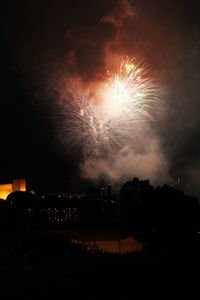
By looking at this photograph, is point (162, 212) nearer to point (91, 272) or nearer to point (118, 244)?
point (118, 244)

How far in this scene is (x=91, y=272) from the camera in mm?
11922

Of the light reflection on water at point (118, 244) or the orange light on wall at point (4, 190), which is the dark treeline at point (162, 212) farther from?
the orange light on wall at point (4, 190)

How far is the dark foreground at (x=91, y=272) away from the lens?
11.0 meters

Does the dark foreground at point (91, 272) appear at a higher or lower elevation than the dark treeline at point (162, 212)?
lower

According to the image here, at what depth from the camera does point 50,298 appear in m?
10.6

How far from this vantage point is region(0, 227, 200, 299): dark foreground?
11.0m

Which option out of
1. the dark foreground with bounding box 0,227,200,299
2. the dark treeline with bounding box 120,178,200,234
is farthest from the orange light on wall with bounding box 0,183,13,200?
the dark foreground with bounding box 0,227,200,299

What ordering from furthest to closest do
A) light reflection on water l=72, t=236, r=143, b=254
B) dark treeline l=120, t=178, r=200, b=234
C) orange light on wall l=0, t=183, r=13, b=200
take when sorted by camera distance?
orange light on wall l=0, t=183, r=13, b=200 → light reflection on water l=72, t=236, r=143, b=254 → dark treeline l=120, t=178, r=200, b=234

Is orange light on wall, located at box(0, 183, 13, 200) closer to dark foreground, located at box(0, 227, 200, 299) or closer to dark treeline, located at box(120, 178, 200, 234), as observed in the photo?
dark treeline, located at box(120, 178, 200, 234)

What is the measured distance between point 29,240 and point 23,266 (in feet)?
4.96

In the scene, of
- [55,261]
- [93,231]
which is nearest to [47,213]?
[93,231]

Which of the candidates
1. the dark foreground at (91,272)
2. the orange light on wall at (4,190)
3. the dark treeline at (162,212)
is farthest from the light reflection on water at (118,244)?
the orange light on wall at (4,190)

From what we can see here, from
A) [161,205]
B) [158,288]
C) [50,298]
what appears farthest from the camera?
[161,205]

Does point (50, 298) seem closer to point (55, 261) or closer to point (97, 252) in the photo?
point (55, 261)
